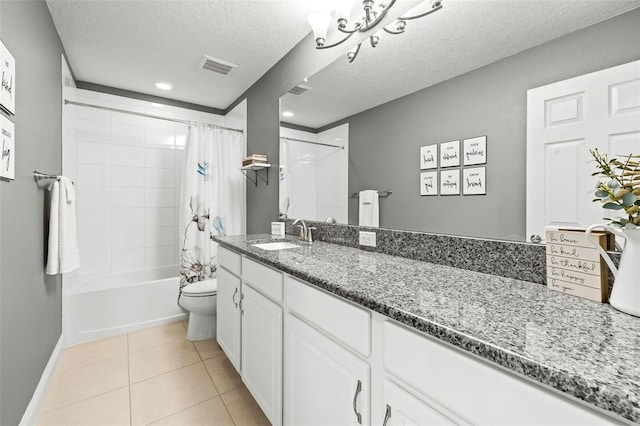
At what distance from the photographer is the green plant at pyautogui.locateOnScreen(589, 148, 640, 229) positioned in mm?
692

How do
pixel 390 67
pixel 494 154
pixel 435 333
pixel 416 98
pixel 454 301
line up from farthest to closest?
pixel 390 67 → pixel 416 98 → pixel 494 154 → pixel 454 301 → pixel 435 333

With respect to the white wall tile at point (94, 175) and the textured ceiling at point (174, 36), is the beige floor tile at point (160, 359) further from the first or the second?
the textured ceiling at point (174, 36)

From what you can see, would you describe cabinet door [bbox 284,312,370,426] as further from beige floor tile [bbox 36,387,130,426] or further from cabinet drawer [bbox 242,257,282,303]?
beige floor tile [bbox 36,387,130,426]

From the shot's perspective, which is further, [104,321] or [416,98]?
[104,321]

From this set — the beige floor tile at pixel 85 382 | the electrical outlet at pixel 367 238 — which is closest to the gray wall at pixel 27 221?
the beige floor tile at pixel 85 382

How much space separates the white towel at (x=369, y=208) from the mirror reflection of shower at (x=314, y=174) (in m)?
0.15

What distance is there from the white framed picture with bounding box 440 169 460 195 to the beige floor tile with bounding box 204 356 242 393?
1.68m

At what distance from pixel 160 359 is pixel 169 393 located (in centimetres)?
46

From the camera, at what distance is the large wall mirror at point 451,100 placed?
901mm

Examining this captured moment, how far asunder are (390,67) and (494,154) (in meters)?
0.73

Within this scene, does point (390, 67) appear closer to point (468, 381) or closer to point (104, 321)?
point (468, 381)

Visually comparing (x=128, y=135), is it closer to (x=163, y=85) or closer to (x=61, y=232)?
(x=163, y=85)

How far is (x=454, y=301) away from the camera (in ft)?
2.52

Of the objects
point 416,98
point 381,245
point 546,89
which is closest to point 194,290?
point 381,245
